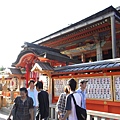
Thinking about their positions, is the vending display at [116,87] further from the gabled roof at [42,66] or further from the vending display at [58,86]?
the gabled roof at [42,66]

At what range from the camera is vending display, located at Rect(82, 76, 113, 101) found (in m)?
6.14

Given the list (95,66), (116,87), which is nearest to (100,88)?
(116,87)

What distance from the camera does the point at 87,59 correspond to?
Result: 13.6m

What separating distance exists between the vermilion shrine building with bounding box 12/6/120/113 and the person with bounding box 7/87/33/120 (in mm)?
3234

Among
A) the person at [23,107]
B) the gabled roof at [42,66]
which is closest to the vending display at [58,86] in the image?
the gabled roof at [42,66]

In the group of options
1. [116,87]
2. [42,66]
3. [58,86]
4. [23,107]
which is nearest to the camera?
[23,107]

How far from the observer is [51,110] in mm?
7086

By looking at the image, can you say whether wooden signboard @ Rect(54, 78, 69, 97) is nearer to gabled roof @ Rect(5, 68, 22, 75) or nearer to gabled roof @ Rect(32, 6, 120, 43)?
gabled roof @ Rect(32, 6, 120, 43)

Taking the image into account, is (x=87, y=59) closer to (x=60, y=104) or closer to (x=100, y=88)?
(x=100, y=88)

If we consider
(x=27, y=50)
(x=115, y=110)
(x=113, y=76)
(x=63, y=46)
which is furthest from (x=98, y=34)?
(x=115, y=110)

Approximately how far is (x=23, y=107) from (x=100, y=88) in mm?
3431

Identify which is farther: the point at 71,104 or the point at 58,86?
the point at 58,86

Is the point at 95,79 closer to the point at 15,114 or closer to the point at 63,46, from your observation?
the point at 15,114

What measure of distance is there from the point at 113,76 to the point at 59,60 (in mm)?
3249
